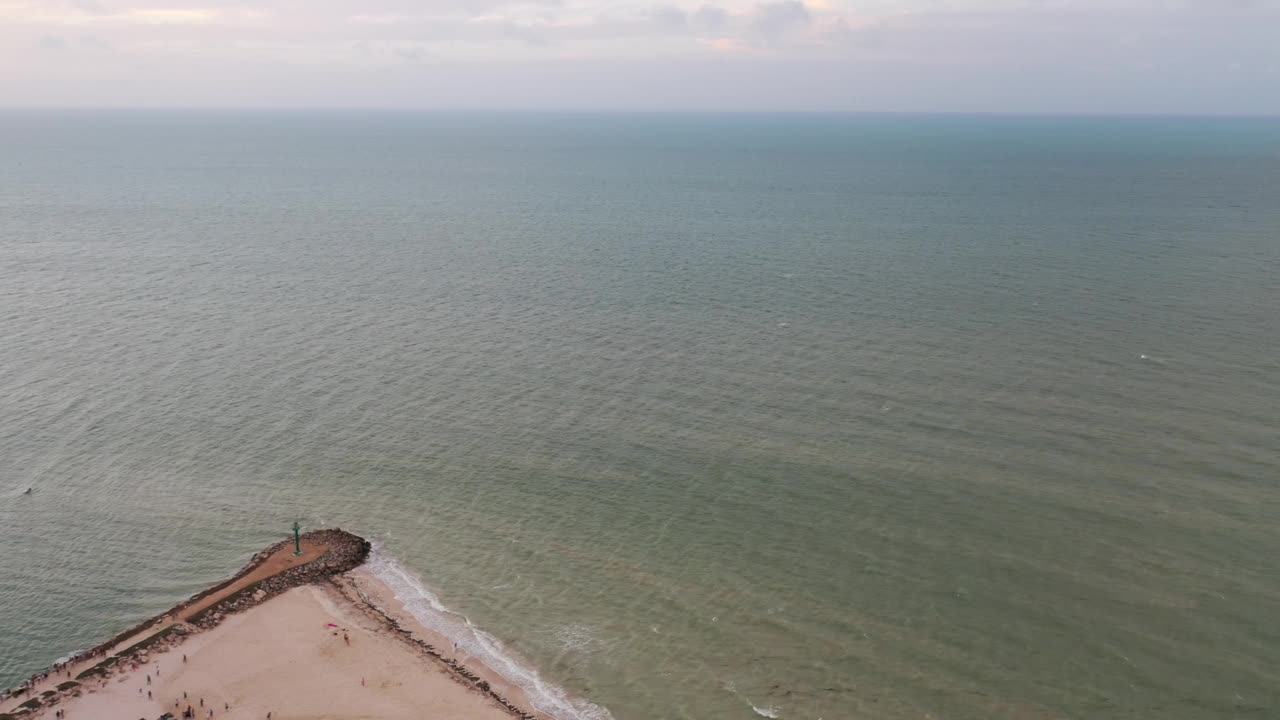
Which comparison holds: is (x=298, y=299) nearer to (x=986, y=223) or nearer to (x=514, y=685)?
(x=514, y=685)

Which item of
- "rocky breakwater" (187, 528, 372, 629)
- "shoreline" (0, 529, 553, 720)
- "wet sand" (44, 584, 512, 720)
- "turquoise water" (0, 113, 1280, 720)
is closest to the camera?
"wet sand" (44, 584, 512, 720)

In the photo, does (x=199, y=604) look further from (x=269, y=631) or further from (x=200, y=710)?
(x=200, y=710)

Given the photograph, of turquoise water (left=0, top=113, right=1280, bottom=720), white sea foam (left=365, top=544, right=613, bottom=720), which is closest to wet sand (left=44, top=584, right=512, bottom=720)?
white sea foam (left=365, top=544, right=613, bottom=720)

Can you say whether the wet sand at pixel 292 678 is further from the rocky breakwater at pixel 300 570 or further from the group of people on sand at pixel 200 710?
the rocky breakwater at pixel 300 570

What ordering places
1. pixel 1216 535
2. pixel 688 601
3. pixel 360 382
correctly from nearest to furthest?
pixel 688 601
pixel 1216 535
pixel 360 382

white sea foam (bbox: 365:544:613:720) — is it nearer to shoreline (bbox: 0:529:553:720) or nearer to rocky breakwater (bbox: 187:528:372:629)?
shoreline (bbox: 0:529:553:720)

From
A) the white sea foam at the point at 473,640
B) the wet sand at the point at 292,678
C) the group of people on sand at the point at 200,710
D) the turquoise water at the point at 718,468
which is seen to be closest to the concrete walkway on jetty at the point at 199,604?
the turquoise water at the point at 718,468

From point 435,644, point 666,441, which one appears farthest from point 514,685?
point 666,441
